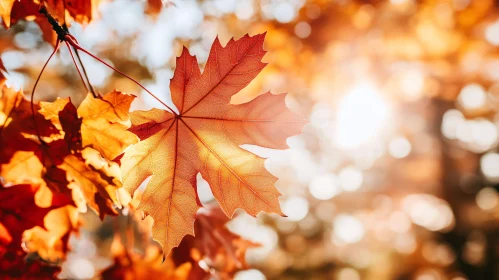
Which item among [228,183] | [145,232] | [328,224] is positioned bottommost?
[228,183]

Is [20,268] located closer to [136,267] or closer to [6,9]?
[136,267]

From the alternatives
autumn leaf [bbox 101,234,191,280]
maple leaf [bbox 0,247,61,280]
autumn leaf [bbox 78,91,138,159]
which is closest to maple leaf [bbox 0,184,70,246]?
maple leaf [bbox 0,247,61,280]

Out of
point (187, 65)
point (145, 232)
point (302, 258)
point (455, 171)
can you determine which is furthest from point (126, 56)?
point (455, 171)

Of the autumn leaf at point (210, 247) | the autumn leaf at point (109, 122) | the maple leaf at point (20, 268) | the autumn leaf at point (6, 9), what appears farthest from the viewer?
the autumn leaf at point (210, 247)

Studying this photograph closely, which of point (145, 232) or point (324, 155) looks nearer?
point (145, 232)

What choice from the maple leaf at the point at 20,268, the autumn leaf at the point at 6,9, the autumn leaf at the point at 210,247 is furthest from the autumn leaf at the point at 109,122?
the autumn leaf at the point at 210,247

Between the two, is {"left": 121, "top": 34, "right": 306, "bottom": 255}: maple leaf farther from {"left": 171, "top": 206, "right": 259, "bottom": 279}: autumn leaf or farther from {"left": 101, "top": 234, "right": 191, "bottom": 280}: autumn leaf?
{"left": 101, "top": 234, "right": 191, "bottom": 280}: autumn leaf

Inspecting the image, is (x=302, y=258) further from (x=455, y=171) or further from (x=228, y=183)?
(x=228, y=183)

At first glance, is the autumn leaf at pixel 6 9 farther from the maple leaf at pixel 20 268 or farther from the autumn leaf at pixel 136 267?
the autumn leaf at pixel 136 267
